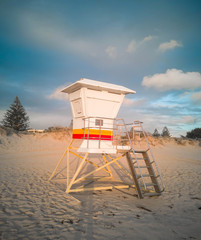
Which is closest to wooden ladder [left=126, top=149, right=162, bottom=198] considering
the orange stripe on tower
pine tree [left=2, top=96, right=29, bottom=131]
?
the orange stripe on tower

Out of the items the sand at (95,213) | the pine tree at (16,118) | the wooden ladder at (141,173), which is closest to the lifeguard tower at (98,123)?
the wooden ladder at (141,173)

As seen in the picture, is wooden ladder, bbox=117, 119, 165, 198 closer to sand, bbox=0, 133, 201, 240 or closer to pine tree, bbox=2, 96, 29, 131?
sand, bbox=0, 133, 201, 240

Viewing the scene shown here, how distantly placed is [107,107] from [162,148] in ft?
64.2

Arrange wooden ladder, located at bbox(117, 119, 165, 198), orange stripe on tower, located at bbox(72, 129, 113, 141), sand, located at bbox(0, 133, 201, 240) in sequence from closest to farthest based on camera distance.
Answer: sand, located at bbox(0, 133, 201, 240) < wooden ladder, located at bbox(117, 119, 165, 198) < orange stripe on tower, located at bbox(72, 129, 113, 141)

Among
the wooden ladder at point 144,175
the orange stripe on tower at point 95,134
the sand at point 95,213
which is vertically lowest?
the sand at point 95,213

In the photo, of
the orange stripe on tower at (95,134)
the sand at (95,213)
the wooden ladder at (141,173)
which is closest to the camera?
the sand at (95,213)

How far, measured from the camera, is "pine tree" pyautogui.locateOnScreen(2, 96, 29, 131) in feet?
136

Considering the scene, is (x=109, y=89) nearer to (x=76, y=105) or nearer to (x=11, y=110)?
(x=76, y=105)

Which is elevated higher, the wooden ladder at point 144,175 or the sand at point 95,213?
the wooden ladder at point 144,175

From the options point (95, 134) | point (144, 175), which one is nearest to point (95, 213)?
point (144, 175)

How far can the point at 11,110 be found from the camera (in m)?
42.0

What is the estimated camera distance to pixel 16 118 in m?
41.9

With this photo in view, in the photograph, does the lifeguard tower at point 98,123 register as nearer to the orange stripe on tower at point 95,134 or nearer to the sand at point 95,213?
the orange stripe on tower at point 95,134

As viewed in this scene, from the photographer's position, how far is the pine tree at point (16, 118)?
4131 centimetres
